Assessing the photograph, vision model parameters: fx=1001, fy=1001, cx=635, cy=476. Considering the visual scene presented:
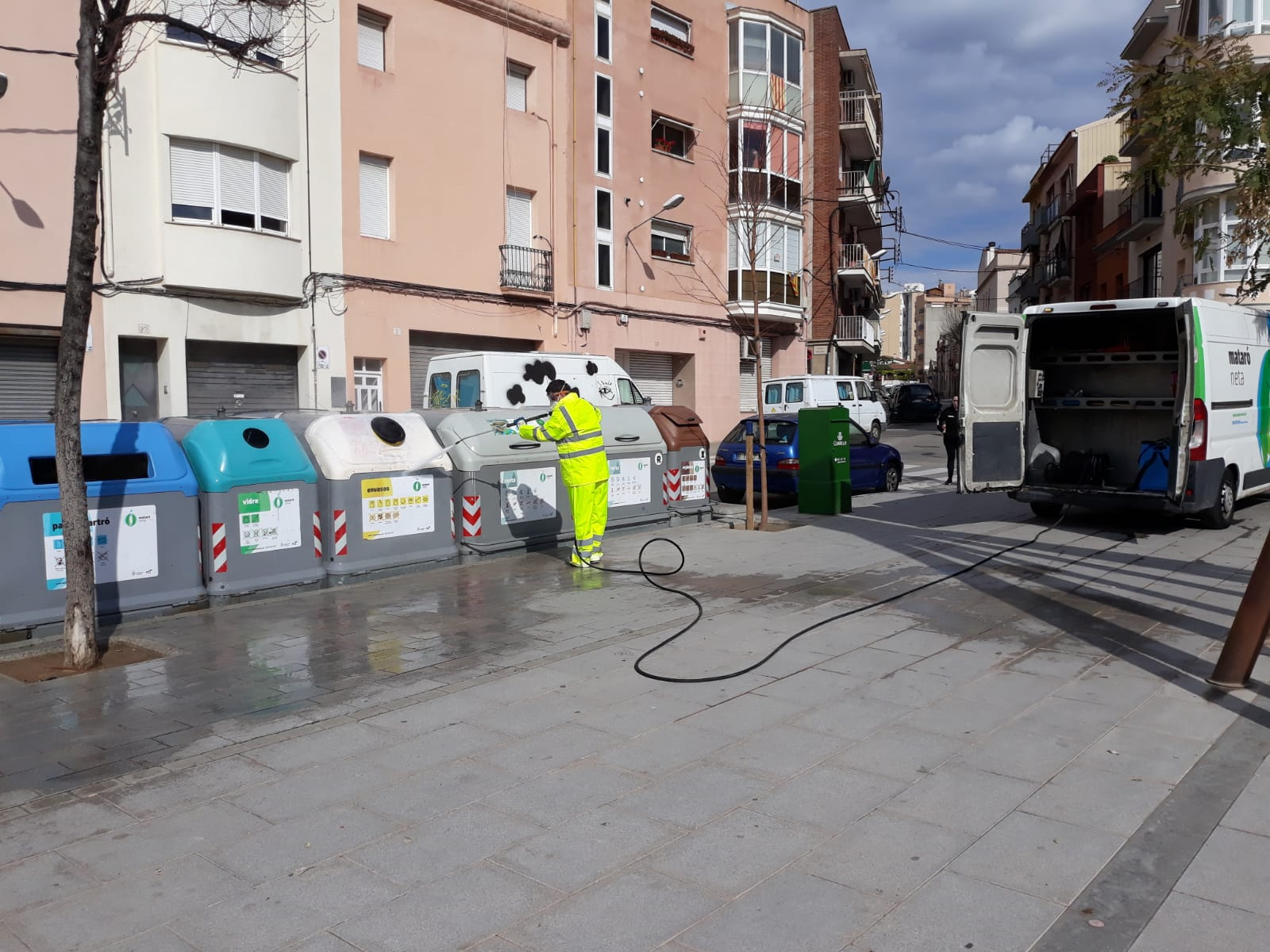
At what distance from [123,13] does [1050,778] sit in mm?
6872

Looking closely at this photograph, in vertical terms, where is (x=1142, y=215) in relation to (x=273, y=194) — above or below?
above

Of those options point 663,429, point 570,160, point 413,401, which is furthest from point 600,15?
point 663,429

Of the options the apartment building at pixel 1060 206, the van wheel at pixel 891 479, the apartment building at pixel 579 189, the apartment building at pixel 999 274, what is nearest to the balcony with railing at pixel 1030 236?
the apartment building at pixel 1060 206

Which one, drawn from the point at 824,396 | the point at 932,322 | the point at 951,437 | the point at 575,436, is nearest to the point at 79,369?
the point at 575,436

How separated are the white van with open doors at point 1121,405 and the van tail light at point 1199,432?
1 centimetres

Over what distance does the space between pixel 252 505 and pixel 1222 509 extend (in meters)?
10.5

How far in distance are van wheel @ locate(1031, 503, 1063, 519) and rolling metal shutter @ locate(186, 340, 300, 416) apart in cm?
1158

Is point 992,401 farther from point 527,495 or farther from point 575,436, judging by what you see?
point 527,495

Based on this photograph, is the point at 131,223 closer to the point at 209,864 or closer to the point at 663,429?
the point at 663,429

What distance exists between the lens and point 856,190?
127 ft

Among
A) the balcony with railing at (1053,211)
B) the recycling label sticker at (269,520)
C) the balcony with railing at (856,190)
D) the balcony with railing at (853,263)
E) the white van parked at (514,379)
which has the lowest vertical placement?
the recycling label sticker at (269,520)

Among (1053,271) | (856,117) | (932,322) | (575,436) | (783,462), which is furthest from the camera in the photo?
(932,322)

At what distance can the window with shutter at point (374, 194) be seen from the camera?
18797mm

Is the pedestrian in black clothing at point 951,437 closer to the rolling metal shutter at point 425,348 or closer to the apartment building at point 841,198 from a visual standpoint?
the rolling metal shutter at point 425,348
